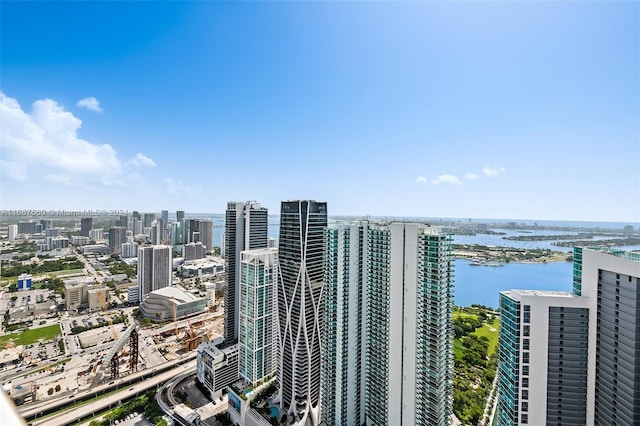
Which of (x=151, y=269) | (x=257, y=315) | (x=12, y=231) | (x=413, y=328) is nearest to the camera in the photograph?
(x=413, y=328)

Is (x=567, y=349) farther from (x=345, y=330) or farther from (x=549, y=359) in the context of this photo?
(x=345, y=330)

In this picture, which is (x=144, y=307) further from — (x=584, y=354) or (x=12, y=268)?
(x=584, y=354)

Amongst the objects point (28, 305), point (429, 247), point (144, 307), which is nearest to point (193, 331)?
point (144, 307)

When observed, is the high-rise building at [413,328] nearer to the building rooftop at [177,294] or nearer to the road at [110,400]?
the road at [110,400]

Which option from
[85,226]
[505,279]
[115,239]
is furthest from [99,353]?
[505,279]

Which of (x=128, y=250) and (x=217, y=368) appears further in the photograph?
(x=128, y=250)

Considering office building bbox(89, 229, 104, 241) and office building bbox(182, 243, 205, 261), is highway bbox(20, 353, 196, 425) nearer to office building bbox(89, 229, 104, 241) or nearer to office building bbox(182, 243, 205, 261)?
office building bbox(182, 243, 205, 261)
